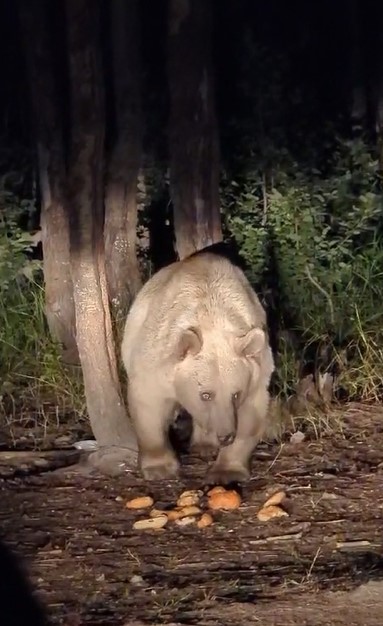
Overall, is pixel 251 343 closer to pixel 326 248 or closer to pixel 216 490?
pixel 216 490

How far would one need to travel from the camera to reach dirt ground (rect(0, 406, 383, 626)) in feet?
15.1

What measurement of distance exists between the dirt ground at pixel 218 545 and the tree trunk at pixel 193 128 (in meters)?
1.46

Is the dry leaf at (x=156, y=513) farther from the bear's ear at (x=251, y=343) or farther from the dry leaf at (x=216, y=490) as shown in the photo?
the bear's ear at (x=251, y=343)

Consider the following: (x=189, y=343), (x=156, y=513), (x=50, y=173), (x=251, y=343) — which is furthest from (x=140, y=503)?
(x=50, y=173)

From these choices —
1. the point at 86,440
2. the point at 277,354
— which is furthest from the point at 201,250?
the point at 86,440

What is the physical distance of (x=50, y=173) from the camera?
7996 millimetres

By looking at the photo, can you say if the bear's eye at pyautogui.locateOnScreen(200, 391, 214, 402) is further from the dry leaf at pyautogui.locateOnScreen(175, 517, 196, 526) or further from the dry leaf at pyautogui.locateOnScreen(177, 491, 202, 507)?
the dry leaf at pyautogui.locateOnScreen(175, 517, 196, 526)

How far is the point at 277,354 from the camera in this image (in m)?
7.34

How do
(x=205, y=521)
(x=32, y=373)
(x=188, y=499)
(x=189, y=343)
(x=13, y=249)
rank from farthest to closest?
(x=13, y=249)
(x=32, y=373)
(x=189, y=343)
(x=188, y=499)
(x=205, y=521)

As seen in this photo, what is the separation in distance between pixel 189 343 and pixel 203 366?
0.14 metres

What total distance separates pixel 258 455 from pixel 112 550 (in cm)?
140

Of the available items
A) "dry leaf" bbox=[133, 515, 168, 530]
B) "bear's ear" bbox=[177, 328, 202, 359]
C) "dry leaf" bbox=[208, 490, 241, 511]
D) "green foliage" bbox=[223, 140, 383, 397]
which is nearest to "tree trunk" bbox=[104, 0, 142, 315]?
"green foliage" bbox=[223, 140, 383, 397]

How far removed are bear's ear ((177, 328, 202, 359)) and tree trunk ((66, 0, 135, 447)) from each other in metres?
0.68

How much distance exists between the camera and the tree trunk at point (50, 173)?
772cm
